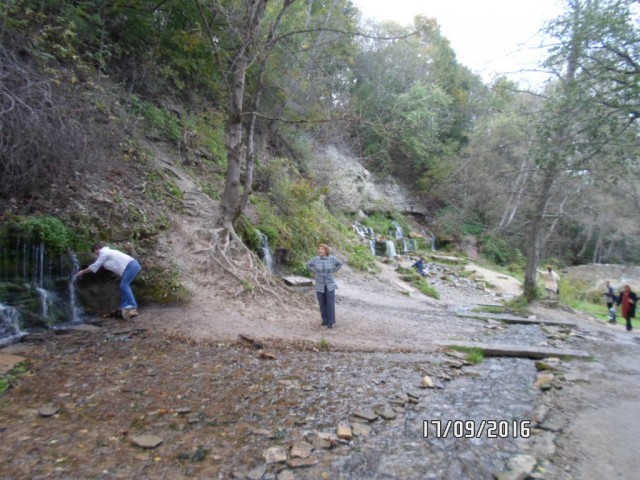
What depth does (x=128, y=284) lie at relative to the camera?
279 inches

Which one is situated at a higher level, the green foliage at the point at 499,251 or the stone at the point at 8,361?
the green foliage at the point at 499,251

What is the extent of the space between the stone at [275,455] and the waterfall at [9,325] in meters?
4.77

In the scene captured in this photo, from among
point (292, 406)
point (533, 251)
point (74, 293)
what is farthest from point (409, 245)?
→ point (292, 406)

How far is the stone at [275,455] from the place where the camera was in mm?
3291

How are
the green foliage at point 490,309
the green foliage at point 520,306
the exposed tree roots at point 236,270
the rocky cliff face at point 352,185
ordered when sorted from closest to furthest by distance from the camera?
the exposed tree roots at point 236,270, the green foliage at point 520,306, the green foliage at point 490,309, the rocky cliff face at point 352,185

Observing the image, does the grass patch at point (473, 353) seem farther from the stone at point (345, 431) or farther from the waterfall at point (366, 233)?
the waterfall at point (366, 233)

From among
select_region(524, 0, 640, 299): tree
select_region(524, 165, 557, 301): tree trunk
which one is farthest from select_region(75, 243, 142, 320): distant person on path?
select_region(524, 165, 557, 301): tree trunk

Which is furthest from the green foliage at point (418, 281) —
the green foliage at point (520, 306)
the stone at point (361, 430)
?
the stone at point (361, 430)

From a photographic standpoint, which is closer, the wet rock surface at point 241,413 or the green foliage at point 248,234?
the wet rock surface at point 241,413

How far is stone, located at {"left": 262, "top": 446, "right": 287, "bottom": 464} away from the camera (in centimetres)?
329

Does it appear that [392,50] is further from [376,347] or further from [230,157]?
[376,347]

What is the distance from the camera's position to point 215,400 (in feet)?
14.2

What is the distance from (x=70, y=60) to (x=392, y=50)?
82.6ft

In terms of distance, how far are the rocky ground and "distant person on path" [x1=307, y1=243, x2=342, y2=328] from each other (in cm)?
52
